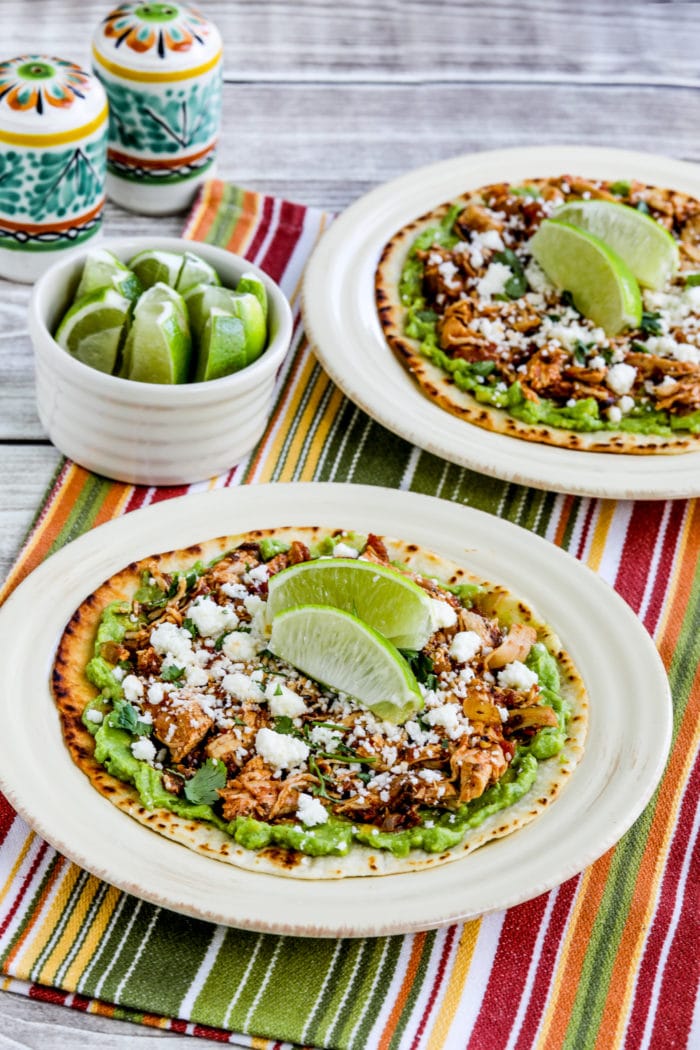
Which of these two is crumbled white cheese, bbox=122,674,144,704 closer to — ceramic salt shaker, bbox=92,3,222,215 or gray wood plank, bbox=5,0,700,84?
ceramic salt shaker, bbox=92,3,222,215

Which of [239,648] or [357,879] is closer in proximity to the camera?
[357,879]

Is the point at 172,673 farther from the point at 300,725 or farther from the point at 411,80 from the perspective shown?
the point at 411,80

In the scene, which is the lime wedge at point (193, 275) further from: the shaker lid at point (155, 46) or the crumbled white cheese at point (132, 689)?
the crumbled white cheese at point (132, 689)

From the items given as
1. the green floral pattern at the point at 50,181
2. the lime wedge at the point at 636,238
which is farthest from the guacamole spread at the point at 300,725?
the lime wedge at the point at 636,238

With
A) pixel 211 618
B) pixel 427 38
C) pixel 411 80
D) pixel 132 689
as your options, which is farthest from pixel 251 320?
pixel 427 38

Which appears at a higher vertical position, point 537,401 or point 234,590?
point 537,401

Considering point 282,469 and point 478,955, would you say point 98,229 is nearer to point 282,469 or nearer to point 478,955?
point 282,469

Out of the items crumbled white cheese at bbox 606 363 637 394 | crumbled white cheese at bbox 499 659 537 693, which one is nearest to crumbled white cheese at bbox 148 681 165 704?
crumbled white cheese at bbox 499 659 537 693
